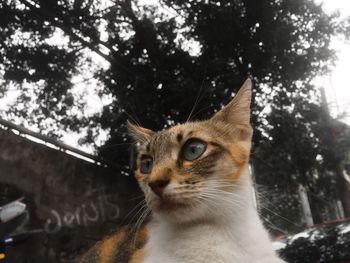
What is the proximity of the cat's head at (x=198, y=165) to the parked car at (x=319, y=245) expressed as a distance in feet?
4.19

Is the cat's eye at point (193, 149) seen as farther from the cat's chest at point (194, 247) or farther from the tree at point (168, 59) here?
the tree at point (168, 59)

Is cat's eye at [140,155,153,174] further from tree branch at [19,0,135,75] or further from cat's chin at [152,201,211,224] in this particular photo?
tree branch at [19,0,135,75]

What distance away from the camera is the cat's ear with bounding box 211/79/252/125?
2205 mm

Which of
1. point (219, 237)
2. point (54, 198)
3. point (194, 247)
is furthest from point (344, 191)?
point (194, 247)

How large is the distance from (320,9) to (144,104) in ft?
11.6

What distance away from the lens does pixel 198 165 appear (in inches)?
73.8

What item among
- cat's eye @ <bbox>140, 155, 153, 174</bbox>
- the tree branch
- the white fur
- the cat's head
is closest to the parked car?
the white fur

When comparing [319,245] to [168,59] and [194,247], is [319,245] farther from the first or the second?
[168,59]

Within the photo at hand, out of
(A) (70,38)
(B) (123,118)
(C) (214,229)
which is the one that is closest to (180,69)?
(B) (123,118)

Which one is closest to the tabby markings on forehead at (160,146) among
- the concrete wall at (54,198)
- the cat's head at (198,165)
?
the cat's head at (198,165)

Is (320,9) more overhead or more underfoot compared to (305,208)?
more overhead

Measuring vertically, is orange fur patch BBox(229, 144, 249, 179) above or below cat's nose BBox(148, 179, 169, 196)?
above

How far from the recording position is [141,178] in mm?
2242

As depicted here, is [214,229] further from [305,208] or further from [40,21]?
[305,208]
